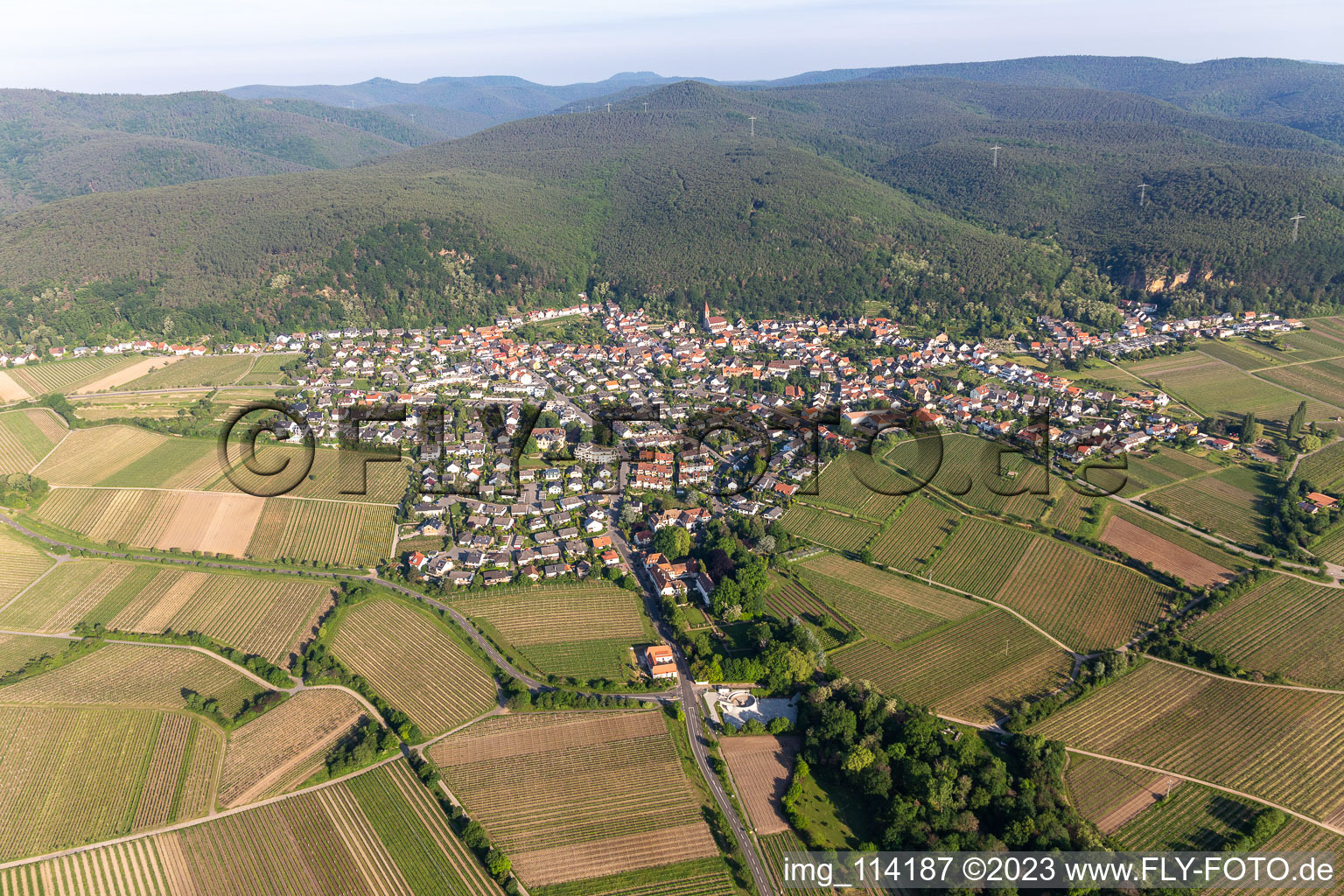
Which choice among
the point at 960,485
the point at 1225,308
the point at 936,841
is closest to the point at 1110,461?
the point at 960,485

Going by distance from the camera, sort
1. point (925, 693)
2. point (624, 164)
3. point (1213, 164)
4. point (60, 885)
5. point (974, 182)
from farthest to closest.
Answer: point (624, 164) < point (974, 182) < point (1213, 164) < point (925, 693) < point (60, 885)

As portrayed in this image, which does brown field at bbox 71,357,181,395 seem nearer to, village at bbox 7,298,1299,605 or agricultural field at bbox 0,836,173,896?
village at bbox 7,298,1299,605

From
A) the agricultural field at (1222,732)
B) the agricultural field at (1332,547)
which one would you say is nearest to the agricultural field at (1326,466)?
the agricultural field at (1332,547)

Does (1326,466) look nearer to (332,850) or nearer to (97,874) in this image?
(332,850)

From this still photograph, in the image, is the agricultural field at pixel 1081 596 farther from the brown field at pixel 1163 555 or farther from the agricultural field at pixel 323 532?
the agricultural field at pixel 323 532

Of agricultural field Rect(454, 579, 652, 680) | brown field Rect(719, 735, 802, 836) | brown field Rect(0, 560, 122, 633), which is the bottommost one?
brown field Rect(719, 735, 802, 836)

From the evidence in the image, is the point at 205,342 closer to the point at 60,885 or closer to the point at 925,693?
the point at 60,885

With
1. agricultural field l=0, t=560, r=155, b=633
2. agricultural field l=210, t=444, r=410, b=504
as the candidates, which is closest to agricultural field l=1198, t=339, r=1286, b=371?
agricultural field l=210, t=444, r=410, b=504
